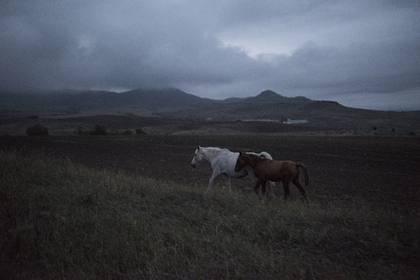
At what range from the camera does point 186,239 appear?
13.8 ft

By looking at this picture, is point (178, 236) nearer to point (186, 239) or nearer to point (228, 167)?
point (186, 239)

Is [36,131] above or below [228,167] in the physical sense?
below

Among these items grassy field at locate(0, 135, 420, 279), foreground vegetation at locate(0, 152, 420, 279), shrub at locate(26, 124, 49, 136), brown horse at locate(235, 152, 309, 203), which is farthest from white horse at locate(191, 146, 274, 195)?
shrub at locate(26, 124, 49, 136)

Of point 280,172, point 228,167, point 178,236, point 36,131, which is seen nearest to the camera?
point 178,236

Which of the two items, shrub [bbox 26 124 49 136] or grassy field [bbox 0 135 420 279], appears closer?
grassy field [bbox 0 135 420 279]

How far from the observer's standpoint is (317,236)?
438 cm

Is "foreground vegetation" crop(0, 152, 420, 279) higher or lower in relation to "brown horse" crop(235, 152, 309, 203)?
lower

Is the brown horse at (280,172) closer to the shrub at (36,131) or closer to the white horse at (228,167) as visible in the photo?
the white horse at (228,167)

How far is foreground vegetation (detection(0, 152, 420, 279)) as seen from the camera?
3.50 m

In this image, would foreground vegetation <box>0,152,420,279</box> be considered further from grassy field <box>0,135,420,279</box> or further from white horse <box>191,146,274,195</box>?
white horse <box>191,146,274,195</box>

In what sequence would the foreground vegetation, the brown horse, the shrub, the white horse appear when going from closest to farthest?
the foreground vegetation
the brown horse
the white horse
the shrub

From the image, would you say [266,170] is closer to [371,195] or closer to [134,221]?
[134,221]

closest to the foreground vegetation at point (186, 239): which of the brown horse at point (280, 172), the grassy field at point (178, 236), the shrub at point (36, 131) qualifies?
the grassy field at point (178, 236)

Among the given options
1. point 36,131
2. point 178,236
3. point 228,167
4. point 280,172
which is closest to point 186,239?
point 178,236
